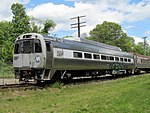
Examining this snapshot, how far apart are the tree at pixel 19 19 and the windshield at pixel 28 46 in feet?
119

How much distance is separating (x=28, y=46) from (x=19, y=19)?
37.9m

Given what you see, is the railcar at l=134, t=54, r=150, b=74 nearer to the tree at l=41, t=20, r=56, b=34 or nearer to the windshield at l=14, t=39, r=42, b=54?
the tree at l=41, t=20, r=56, b=34

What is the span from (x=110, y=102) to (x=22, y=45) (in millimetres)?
10530

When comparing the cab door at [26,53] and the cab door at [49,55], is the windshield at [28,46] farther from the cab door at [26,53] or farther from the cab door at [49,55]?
the cab door at [49,55]

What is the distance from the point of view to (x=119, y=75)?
127ft

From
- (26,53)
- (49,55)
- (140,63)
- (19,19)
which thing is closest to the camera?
(49,55)

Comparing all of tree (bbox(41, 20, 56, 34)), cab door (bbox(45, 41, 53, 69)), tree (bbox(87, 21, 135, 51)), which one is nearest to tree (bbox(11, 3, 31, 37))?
tree (bbox(41, 20, 56, 34))

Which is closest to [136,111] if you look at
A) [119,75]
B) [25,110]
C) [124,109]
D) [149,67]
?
[124,109]

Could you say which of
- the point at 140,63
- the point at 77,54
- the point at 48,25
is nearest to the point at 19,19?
the point at 48,25

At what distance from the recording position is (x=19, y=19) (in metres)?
57.2

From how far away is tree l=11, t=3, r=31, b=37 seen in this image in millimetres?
56875

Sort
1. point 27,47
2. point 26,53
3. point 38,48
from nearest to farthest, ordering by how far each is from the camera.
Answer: point 38,48, point 26,53, point 27,47

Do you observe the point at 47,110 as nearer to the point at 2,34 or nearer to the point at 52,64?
the point at 52,64

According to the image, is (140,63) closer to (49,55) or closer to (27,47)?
(49,55)
